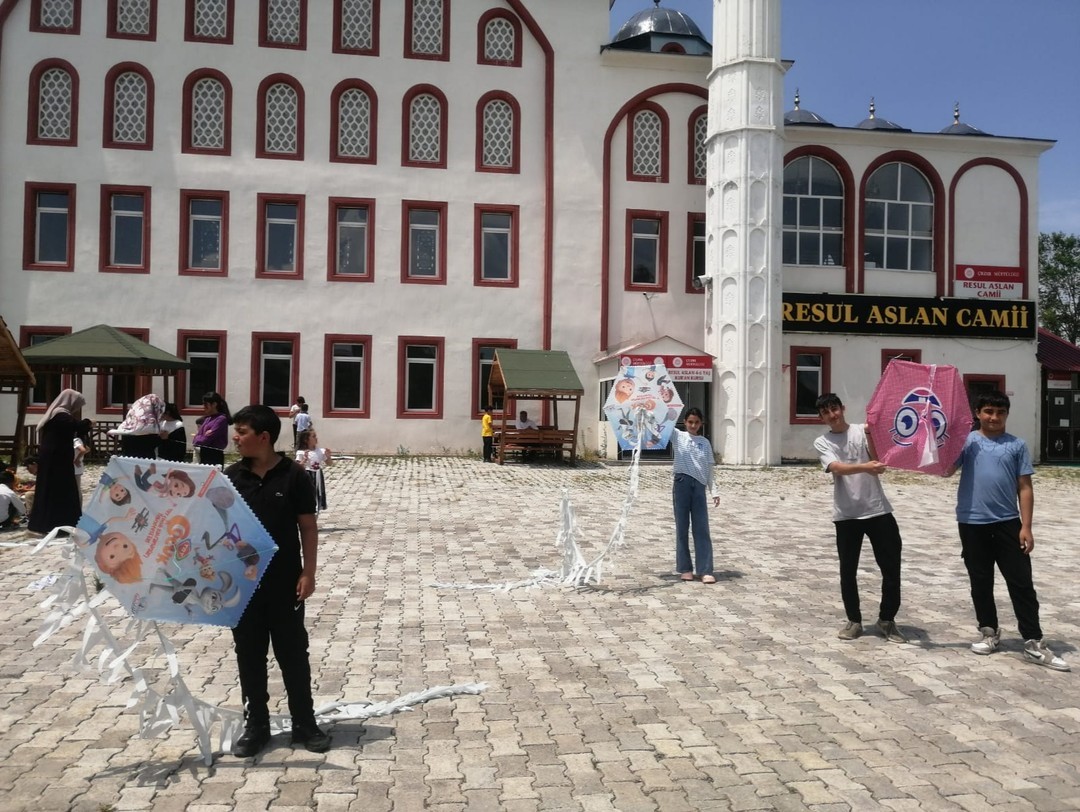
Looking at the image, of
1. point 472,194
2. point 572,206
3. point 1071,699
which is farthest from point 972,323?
point 1071,699

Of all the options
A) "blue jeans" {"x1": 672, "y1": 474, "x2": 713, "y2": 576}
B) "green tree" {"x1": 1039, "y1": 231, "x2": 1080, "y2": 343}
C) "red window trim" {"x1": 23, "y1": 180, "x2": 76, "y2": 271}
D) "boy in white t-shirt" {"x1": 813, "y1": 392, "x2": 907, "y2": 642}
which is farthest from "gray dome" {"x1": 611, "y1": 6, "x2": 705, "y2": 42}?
"green tree" {"x1": 1039, "y1": 231, "x2": 1080, "y2": 343}

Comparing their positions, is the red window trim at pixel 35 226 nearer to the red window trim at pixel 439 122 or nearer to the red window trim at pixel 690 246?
the red window trim at pixel 439 122

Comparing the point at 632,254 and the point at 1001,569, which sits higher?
the point at 632,254

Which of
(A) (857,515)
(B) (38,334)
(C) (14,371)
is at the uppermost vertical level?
(B) (38,334)

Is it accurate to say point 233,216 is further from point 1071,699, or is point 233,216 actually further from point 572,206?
point 1071,699

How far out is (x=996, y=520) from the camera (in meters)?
6.26

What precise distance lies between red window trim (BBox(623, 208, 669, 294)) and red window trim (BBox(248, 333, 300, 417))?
967cm

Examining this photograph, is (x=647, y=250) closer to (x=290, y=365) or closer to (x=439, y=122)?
(x=439, y=122)

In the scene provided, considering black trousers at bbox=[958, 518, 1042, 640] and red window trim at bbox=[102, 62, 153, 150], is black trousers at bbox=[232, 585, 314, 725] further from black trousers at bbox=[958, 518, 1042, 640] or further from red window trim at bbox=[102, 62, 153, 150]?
red window trim at bbox=[102, 62, 153, 150]

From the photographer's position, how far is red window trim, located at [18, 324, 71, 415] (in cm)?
2523

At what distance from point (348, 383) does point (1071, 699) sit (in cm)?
2329

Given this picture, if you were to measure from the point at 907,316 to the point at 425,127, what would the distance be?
1519cm

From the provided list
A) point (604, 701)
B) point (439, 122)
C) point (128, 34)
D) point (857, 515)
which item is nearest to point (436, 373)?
point (439, 122)

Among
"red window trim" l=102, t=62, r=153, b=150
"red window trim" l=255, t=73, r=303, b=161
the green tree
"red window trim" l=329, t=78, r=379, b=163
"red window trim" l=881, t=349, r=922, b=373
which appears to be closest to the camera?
"red window trim" l=102, t=62, r=153, b=150
